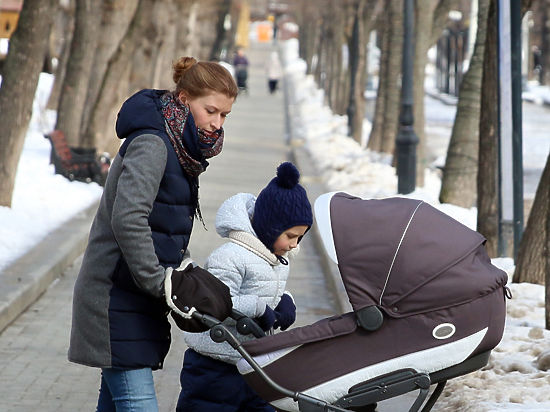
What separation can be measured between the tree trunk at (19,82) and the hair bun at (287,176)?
893 cm

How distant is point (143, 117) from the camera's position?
4145 millimetres

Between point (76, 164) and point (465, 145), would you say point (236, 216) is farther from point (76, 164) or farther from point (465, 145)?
point (76, 164)

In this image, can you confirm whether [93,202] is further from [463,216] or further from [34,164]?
[463,216]

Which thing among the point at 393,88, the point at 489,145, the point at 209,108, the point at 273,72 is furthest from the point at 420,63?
the point at 273,72

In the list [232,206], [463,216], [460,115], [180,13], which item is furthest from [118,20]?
[232,206]

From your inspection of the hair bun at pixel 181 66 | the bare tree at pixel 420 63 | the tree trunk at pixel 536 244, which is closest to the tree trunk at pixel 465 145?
the bare tree at pixel 420 63

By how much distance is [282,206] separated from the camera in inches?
172

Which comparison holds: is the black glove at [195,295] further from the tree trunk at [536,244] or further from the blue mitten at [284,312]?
the tree trunk at [536,244]

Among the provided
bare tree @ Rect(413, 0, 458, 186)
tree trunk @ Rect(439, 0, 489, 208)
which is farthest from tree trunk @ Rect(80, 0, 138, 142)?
tree trunk @ Rect(439, 0, 489, 208)

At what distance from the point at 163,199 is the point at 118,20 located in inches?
635

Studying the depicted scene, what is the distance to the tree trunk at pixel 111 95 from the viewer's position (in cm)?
1909

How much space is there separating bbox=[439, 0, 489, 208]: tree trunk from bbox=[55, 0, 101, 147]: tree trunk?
6122 mm

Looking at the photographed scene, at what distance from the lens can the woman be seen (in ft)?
13.6

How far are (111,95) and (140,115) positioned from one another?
15.5 meters
